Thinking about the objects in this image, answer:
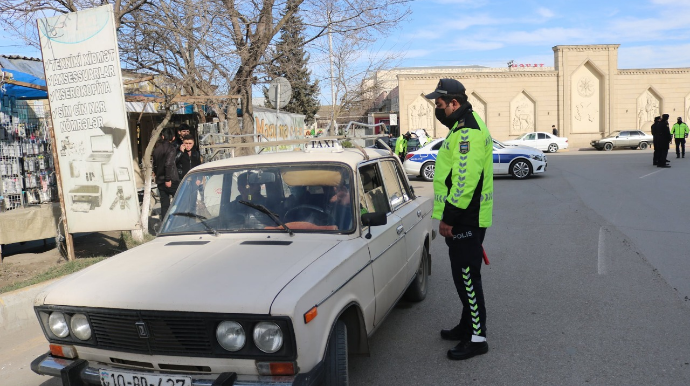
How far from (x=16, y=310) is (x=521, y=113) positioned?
1684 inches

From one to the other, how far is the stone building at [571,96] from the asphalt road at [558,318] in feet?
115

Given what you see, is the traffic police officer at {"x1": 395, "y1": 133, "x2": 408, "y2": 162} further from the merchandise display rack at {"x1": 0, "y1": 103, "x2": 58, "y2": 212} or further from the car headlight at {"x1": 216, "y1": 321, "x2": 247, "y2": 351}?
the car headlight at {"x1": 216, "y1": 321, "x2": 247, "y2": 351}

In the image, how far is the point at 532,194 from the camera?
46.7 ft

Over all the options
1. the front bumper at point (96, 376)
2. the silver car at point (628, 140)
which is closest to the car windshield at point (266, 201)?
the front bumper at point (96, 376)

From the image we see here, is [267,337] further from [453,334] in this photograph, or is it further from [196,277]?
[453,334]

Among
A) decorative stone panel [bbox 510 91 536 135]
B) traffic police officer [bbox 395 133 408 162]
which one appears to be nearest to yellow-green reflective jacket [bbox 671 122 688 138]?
traffic police officer [bbox 395 133 408 162]

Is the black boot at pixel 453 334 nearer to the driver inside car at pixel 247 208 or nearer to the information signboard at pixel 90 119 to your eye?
the driver inside car at pixel 247 208

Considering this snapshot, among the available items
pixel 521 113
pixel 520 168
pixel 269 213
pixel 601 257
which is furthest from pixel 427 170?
pixel 521 113

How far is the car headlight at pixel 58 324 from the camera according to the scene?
10.5ft

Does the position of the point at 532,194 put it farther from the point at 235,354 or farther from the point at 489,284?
the point at 235,354

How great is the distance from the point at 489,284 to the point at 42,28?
252 inches

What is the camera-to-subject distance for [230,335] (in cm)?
282

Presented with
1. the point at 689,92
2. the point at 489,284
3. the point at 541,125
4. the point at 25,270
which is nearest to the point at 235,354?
the point at 489,284

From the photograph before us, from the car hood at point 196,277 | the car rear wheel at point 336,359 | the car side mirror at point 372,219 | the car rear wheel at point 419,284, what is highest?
the car side mirror at point 372,219
